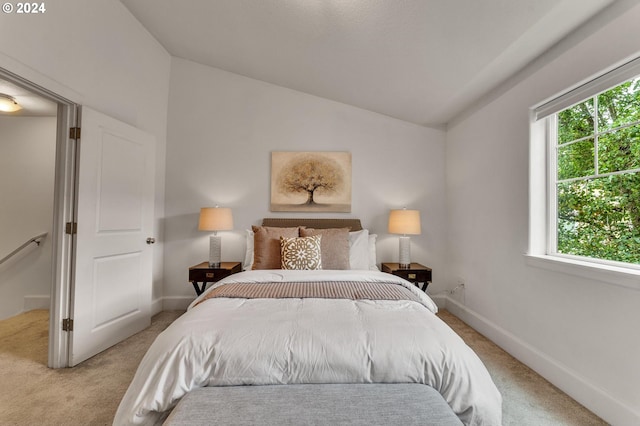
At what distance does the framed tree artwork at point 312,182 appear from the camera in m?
3.55

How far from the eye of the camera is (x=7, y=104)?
9.71 ft

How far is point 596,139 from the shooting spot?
6.24 feet

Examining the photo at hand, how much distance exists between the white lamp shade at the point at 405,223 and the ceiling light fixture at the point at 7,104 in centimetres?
434

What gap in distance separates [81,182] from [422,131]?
11.9 ft

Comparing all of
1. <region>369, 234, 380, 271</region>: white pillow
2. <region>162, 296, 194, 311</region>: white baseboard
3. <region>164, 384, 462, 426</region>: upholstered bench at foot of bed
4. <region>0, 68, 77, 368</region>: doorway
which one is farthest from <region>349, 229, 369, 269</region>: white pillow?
<region>0, 68, 77, 368</region>: doorway

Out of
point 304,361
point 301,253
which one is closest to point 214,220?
point 301,253

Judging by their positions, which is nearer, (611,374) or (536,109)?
(611,374)

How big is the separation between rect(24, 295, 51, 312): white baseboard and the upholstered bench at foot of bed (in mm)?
3742

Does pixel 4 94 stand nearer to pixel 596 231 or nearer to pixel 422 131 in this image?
pixel 422 131

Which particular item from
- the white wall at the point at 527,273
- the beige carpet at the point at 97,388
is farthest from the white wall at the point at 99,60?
the white wall at the point at 527,273

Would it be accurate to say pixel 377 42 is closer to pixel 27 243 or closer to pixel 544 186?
pixel 544 186

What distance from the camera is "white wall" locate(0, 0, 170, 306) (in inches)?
75.0

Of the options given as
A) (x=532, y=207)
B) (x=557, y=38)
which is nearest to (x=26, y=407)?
(x=532, y=207)

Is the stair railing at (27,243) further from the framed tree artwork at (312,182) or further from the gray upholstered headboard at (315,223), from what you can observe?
the framed tree artwork at (312,182)
